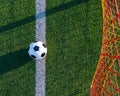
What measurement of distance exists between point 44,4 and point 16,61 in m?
1.11

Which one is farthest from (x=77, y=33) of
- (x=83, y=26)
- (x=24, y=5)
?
(x=24, y=5)

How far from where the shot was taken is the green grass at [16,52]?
6234 millimetres

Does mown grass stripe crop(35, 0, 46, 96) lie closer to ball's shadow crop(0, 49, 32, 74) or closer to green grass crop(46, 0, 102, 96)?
green grass crop(46, 0, 102, 96)

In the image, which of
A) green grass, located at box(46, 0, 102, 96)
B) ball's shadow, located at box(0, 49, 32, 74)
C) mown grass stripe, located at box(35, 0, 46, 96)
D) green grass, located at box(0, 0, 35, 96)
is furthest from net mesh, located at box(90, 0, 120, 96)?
ball's shadow, located at box(0, 49, 32, 74)

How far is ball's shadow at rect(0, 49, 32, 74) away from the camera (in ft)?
20.5

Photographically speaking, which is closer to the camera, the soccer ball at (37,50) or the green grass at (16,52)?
the soccer ball at (37,50)

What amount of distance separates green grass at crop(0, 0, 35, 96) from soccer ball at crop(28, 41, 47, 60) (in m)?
0.25

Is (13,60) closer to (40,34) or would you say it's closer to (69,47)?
(40,34)

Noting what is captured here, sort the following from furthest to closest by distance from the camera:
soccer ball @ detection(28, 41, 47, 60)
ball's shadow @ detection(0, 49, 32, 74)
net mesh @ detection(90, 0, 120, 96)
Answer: ball's shadow @ detection(0, 49, 32, 74) < soccer ball @ detection(28, 41, 47, 60) < net mesh @ detection(90, 0, 120, 96)

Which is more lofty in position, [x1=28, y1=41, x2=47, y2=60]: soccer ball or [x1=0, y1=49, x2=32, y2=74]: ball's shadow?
[x1=28, y1=41, x2=47, y2=60]: soccer ball

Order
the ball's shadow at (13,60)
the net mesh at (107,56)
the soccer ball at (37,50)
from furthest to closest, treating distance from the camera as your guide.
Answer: the ball's shadow at (13,60)
the soccer ball at (37,50)
the net mesh at (107,56)

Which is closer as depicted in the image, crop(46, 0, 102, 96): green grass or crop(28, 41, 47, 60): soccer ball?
crop(28, 41, 47, 60): soccer ball

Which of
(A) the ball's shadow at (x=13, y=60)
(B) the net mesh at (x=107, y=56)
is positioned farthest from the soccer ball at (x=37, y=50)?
(B) the net mesh at (x=107, y=56)

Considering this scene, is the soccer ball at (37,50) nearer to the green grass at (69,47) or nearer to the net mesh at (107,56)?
the green grass at (69,47)
